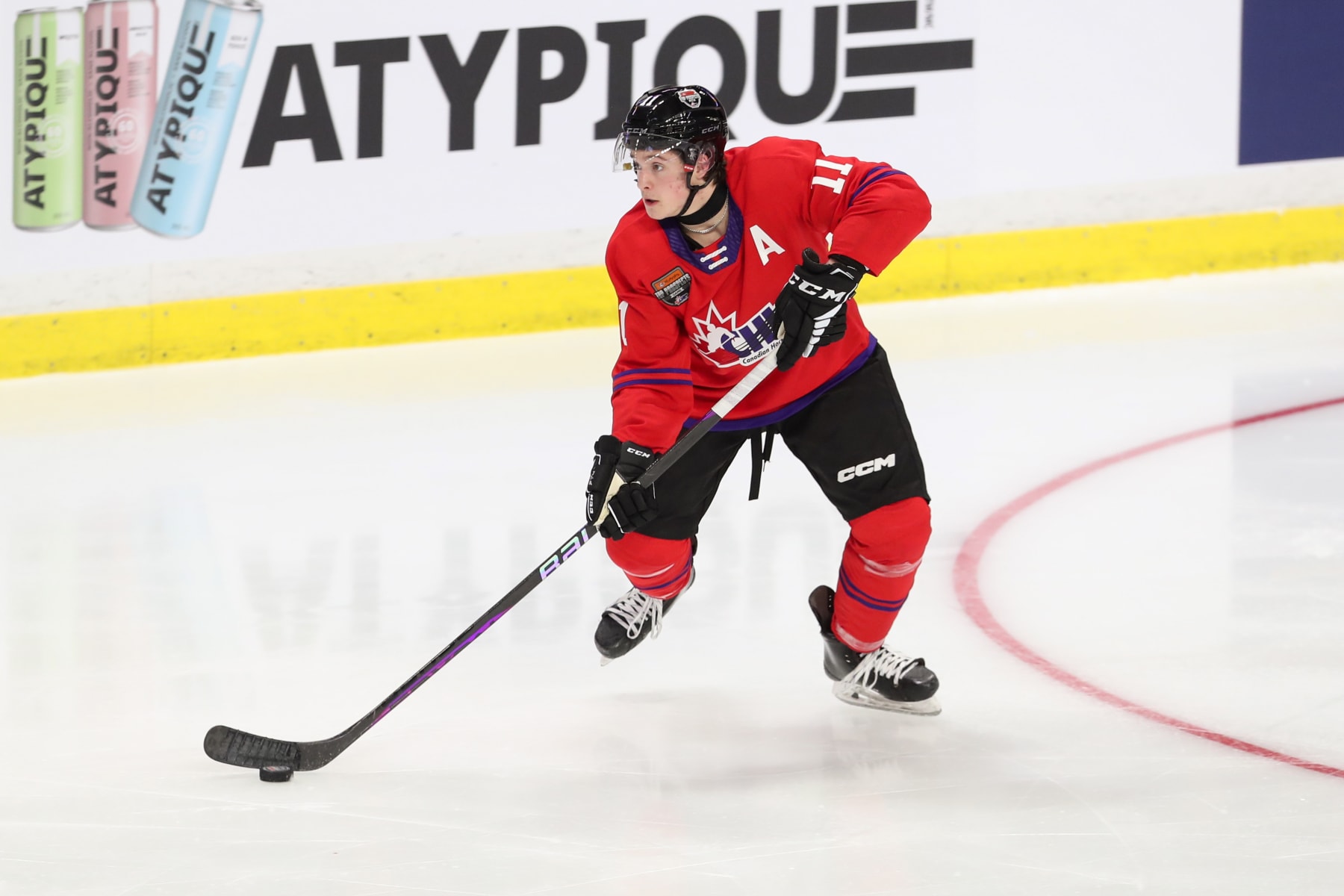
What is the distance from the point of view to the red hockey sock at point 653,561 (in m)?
3.12

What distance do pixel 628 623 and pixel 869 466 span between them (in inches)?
22.4

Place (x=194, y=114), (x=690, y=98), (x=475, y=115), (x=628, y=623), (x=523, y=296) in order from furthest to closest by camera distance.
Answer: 1. (x=523, y=296)
2. (x=475, y=115)
3. (x=194, y=114)
4. (x=628, y=623)
5. (x=690, y=98)

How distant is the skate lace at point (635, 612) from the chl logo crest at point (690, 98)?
3.10ft

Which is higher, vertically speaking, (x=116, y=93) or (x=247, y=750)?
(x=116, y=93)

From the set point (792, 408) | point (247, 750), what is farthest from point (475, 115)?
point (247, 750)

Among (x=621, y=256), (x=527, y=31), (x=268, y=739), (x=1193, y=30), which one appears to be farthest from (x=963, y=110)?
(x=268, y=739)

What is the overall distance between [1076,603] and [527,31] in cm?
370

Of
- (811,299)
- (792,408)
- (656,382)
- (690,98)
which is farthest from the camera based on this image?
(792,408)

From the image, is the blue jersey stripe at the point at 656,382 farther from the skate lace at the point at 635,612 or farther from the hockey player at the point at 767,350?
the skate lace at the point at 635,612

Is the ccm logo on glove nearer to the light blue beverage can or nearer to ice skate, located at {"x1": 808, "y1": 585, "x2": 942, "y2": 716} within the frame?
ice skate, located at {"x1": 808, "y1": 585, "x2": 942, "y2": 716}

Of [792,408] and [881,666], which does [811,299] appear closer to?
[792,408]

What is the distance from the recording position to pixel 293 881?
7.77ft

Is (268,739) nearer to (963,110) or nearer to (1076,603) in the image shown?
(1076,603)

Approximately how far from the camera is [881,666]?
3.01 meters
